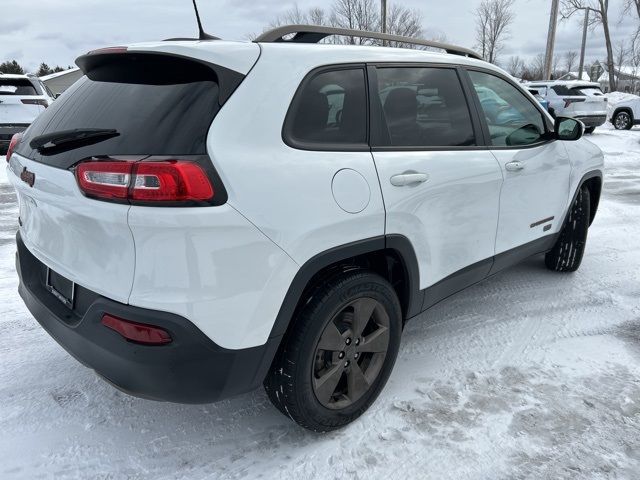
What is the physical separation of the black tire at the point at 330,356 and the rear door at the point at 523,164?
1.19 metres

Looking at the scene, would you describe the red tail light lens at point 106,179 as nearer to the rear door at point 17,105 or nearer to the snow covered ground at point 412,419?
the snow covered ground at point 412,419

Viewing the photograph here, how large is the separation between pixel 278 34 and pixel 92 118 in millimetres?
906

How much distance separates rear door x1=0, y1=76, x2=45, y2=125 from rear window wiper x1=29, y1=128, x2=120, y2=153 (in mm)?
9678

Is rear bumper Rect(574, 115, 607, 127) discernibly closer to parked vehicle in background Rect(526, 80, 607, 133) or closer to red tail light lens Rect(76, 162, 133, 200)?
parked vehicle in background Rect(526, 80, 607, 133)

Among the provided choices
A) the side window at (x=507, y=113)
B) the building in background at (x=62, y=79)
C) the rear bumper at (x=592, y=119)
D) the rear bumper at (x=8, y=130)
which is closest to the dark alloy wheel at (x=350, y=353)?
the side window at (x=507, y=113)

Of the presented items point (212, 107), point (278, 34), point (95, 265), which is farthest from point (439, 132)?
point (95, 265)

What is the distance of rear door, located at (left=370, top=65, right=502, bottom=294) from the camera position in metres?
2.48

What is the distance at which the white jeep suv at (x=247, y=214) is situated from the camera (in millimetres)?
1830

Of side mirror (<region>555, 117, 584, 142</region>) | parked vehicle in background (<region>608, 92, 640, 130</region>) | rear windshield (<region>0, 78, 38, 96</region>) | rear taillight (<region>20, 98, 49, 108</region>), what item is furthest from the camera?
parked vehicle in background (<region>608, 92, 640, 130</region>)

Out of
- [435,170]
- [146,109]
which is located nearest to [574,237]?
[435,170]

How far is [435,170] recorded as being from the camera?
8.75 ft

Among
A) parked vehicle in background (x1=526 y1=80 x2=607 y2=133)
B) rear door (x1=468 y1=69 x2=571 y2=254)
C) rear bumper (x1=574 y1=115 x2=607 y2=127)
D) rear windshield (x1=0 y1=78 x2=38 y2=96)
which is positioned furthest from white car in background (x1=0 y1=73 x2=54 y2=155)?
rear bumper (x1=574 y1=115 x2=607 y2=127)

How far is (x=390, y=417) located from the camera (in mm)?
2586

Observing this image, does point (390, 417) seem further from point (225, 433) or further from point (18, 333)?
point (18, 333)
